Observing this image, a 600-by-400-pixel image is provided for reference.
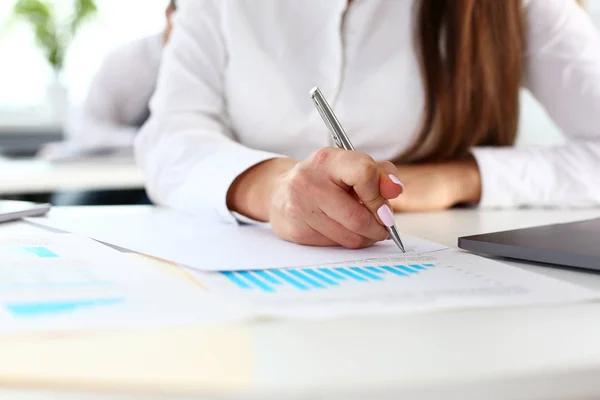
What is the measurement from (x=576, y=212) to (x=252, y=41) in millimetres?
544

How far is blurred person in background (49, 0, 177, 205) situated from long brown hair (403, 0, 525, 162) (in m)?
0.89

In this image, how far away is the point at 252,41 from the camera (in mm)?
1104

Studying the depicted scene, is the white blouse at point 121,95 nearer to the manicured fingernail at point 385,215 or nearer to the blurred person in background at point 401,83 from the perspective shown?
the blurred person in background at point 401,83

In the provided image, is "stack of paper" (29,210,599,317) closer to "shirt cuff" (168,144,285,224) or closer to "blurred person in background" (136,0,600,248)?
"shirt cuff" (168,144,285,224)

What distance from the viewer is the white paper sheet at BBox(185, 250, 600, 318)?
362 millimetres

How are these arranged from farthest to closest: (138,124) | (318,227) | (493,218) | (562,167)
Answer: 1. (138,124)
2. (562,167)
3. (493,218)
4. (318,227)

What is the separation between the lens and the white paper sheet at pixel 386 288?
36 centimetres

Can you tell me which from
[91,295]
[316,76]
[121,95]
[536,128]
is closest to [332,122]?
[91,295]

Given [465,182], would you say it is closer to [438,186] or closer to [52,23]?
[438,186]

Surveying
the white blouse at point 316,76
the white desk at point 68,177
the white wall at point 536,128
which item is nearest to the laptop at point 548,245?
the white blouse at point 316,76

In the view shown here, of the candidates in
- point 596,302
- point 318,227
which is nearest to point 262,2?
point 318,227

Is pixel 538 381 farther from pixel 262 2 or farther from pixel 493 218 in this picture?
pixel 262 2

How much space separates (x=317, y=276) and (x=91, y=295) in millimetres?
144

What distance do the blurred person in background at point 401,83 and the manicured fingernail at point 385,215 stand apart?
0.44 meters
